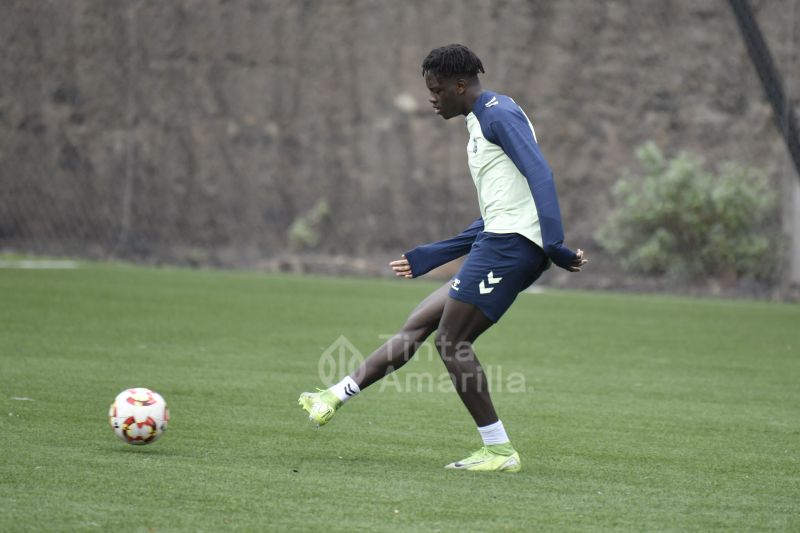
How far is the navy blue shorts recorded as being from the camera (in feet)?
19.0

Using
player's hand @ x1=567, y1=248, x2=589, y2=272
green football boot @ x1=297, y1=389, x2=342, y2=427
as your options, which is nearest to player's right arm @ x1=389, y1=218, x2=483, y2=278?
player's hand @ x1=567, y1=248, x2=589, y2=272

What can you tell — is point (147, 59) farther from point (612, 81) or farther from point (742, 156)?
point (742, 156)

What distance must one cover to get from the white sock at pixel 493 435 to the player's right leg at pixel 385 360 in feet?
1.73

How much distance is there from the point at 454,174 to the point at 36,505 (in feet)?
55.3

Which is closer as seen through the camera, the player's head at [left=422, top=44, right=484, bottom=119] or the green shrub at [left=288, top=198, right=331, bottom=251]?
the player's head at [left=422, top=44, right=484, bottom=119]

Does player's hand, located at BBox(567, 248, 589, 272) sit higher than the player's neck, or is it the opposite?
the player's neck

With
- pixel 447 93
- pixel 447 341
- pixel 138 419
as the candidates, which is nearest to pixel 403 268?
pixel 447 341

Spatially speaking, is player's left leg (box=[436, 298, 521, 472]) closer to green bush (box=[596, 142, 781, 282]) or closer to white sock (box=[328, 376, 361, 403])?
white sock (box=[328, 376, 361, 403])

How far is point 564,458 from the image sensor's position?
6.17 m

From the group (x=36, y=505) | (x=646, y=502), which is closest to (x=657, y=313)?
(x=646, y=502)

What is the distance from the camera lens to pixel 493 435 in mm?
5879

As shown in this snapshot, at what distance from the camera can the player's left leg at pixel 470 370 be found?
5.81 meters

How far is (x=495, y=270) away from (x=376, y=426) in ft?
5.21

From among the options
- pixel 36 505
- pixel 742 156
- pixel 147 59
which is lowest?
pixel 36 505
